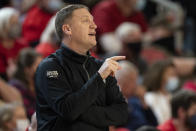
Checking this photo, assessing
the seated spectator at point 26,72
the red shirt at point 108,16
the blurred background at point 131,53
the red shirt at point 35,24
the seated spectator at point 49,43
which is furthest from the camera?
the red shirt at point 108,16

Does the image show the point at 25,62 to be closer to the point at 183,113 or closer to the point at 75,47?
the point at 183,113

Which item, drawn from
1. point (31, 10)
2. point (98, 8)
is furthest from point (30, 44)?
point (98, 8)

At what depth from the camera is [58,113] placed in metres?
2.64

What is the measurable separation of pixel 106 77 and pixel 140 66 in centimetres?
449

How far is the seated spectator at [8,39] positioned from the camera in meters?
6.03

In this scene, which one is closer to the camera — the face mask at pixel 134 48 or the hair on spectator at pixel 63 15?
the hair on spectator at pixel 63 15

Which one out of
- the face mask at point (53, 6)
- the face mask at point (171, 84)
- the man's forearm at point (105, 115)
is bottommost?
the face mask at point (171, 84)

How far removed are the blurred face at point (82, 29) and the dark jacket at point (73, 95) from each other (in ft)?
0.22

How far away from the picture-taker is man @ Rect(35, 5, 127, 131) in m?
2.64

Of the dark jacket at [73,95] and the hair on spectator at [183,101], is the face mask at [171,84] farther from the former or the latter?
the dark jacket at [73,95]

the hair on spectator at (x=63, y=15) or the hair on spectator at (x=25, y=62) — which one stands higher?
the hair on spectator at (x=63, y=15)

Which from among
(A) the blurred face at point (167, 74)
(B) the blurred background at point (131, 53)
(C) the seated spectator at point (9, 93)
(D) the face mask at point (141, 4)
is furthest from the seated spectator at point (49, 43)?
(D) the face mask at point (141, 4)

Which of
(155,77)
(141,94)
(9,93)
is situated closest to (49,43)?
(9,93)

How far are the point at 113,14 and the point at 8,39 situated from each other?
5.66ft
